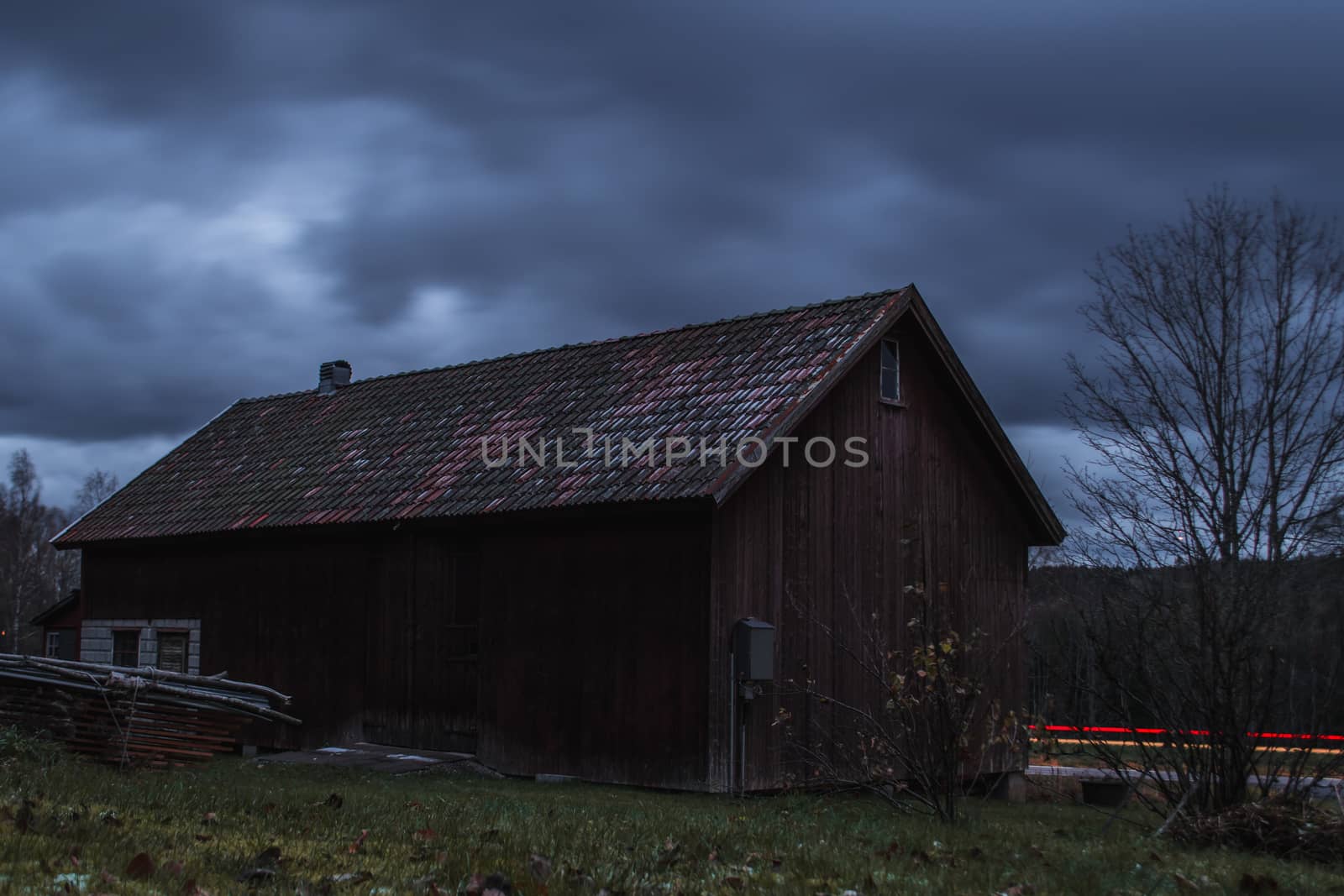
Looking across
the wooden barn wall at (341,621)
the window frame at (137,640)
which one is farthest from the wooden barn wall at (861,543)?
the window frame at (137,640)

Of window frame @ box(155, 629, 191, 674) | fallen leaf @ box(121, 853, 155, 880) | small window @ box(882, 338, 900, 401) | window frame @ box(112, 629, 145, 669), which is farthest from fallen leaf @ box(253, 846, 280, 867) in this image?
window frame @ box(112, 629, 145, 669)

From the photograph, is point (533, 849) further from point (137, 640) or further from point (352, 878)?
point (137, 640)

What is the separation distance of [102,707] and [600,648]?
5957mm

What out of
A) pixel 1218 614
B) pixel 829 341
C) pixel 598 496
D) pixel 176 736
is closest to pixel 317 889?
pixel 1218 614

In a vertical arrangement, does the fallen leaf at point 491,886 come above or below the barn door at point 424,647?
below

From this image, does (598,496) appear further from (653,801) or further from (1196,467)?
(1196,467)

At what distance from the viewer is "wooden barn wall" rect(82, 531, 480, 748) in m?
19.5

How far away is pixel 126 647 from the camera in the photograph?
25.3m

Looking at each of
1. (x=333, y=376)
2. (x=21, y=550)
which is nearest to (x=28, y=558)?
(x=21, y=550)

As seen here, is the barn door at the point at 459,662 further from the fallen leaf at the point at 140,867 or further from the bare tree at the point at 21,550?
the bare tree at the point at 21,550

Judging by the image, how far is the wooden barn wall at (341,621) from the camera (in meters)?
19.5

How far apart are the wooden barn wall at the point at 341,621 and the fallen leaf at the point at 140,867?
12593 millimetres

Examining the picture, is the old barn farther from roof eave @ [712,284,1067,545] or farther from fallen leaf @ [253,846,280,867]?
fallen leaf @ [253,846,280,867]

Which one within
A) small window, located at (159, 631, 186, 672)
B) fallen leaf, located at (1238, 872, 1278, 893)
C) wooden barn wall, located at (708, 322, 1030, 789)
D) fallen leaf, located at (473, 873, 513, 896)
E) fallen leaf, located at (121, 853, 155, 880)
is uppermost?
wooden barn wall, located at (708, 322, 1030, 789)
